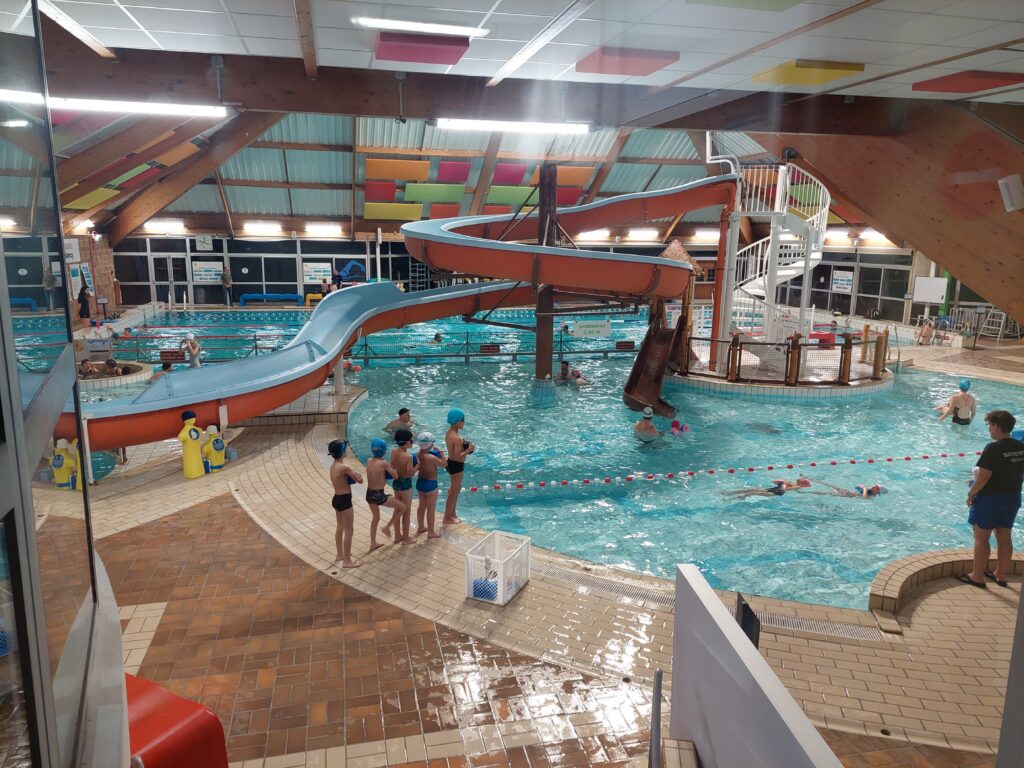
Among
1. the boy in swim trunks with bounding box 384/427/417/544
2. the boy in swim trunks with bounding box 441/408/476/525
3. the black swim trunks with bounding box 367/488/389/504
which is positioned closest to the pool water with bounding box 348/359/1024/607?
the boy in swim trunks with bounding box 441/408/476/525

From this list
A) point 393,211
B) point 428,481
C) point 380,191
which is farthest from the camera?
point 393,211

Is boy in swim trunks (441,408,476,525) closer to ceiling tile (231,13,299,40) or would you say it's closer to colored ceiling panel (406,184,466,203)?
ceiling tile (231,13,299,40)

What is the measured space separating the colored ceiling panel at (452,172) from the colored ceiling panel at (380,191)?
1569 mm

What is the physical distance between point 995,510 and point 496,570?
3.64m

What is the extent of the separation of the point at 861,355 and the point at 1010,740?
1509cm

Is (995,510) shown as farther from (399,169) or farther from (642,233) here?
(642,233)

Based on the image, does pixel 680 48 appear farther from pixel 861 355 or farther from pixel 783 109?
pixel 861 355

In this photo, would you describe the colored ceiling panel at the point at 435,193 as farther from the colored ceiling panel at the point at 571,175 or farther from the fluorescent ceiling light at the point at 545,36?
the fluorescent ceiling light at the point at 545,36

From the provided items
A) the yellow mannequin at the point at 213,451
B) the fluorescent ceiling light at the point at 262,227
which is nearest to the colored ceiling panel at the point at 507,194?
the fluorescent ceiling light at the point at 262,227

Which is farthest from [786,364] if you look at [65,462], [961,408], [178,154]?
[178,154]

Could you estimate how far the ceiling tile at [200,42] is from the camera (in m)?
4.38

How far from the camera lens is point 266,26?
13.3 ft

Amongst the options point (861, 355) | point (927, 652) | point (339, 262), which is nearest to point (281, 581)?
point (927, 652)

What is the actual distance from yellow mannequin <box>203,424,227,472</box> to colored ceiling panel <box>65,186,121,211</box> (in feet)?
38.3
